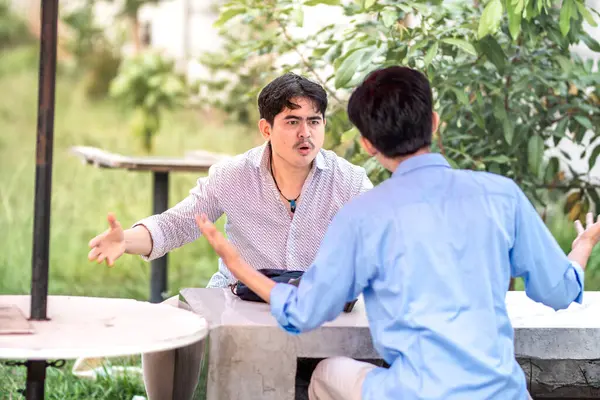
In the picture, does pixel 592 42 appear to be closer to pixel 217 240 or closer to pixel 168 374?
pixel 168 374

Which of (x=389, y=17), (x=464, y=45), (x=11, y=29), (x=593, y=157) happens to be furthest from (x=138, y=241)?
(x=11, y=29)

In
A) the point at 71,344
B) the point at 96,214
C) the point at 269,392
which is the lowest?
the point at 96,214

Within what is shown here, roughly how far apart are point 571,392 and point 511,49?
1.63 meters

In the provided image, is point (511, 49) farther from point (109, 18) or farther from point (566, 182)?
point (109, 18)

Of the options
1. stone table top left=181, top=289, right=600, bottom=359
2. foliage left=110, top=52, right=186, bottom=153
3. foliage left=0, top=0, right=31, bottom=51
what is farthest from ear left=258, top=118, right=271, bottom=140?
foliage left=0, top=0, right=31, bottom=51

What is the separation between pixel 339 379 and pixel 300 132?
36.7 inches

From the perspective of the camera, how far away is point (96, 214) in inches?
306

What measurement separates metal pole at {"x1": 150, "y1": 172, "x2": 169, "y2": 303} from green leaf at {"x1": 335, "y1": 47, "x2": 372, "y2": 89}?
1899mm

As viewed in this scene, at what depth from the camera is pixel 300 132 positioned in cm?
317

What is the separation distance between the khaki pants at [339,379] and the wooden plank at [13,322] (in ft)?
2.30

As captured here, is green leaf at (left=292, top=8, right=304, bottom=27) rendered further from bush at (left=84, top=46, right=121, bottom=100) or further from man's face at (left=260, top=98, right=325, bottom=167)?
bush at (left=84, top=46, right=121, bottom=100)

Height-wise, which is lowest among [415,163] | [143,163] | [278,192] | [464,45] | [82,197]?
[82,197]

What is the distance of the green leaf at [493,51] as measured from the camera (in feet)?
13.6

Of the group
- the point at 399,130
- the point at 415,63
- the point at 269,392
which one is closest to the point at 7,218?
the point at 415,63
